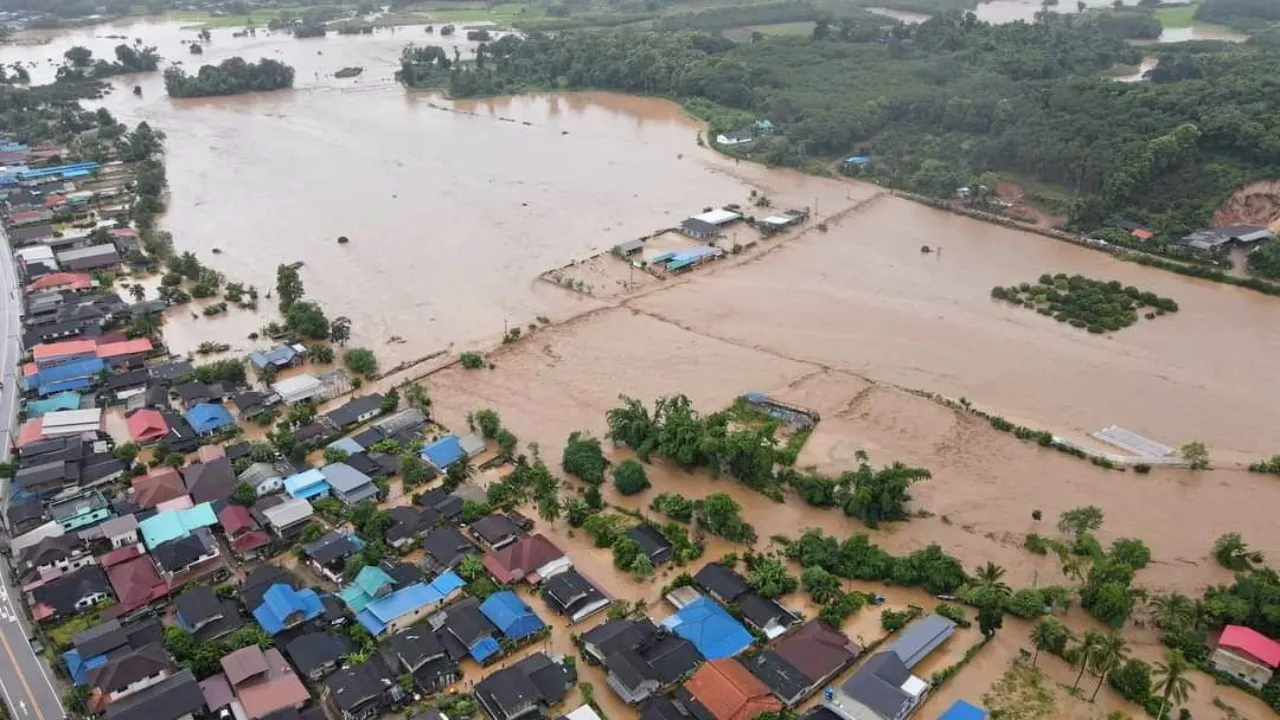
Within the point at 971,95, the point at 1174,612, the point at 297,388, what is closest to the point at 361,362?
the point at 297,388

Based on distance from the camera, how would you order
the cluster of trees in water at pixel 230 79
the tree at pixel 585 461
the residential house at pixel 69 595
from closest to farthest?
1. the residential house at pixel 69 595
2. the tree at pixel 585 461
3. the cluster of trees in water at pixel 230 79

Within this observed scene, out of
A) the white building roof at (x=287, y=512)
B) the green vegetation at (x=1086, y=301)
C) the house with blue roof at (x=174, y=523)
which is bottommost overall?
the white building roof at (x=287, y=512)

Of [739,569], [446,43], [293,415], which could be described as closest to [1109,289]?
[739,569]

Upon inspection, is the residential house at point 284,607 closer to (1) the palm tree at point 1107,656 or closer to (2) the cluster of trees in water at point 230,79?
(1) the palm tree at point 1107,656

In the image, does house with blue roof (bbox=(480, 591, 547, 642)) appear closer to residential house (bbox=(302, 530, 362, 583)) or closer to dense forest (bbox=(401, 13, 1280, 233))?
residential house (bbox=(302, 530, 362, 583))

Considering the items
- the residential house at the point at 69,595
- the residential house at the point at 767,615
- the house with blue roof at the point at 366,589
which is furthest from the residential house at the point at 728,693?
the residential house at the point at 69,595

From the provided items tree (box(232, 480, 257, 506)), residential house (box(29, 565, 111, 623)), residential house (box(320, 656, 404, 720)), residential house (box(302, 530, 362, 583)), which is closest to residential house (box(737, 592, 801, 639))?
residential house (box(320, 656, 404, 720))
